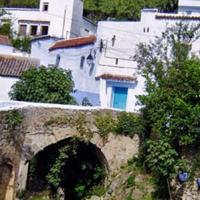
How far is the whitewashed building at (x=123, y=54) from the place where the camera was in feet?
95.8

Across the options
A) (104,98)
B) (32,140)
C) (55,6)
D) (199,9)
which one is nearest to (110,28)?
(104,98)

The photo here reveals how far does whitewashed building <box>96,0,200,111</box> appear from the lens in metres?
29.2

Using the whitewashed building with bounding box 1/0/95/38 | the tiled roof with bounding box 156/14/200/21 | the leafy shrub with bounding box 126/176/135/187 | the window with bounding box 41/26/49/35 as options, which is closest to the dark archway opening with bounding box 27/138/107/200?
the leafy shrub with bounding box 126/176/135/187

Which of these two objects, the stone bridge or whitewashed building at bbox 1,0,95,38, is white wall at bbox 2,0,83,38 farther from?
the stone bridge

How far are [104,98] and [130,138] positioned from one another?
8204mm

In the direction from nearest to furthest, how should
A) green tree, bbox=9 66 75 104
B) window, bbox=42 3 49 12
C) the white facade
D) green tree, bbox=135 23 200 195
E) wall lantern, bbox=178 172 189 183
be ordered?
green tree, bbox=135 23 200 195
wall lantern, bbox=178 172 189 183
green tree, bbox=9 66 75 104
the white facade
window, bbox=42 3 49 12

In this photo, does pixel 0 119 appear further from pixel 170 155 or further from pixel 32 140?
pixel 170 155

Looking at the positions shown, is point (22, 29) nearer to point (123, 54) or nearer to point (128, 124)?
point (123, 54)

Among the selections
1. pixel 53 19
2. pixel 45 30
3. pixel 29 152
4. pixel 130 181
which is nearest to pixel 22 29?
pixel 45 30

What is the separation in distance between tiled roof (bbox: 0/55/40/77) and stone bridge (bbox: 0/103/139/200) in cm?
957

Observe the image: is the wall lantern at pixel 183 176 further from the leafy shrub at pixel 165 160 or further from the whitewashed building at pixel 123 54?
the whitewashed building at pixel 123 54

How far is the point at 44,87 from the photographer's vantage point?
25469mm

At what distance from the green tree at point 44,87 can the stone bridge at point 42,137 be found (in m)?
4.29

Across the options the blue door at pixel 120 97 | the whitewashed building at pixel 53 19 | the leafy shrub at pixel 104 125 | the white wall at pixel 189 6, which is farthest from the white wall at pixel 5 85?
the white wall at pixel 189 6
